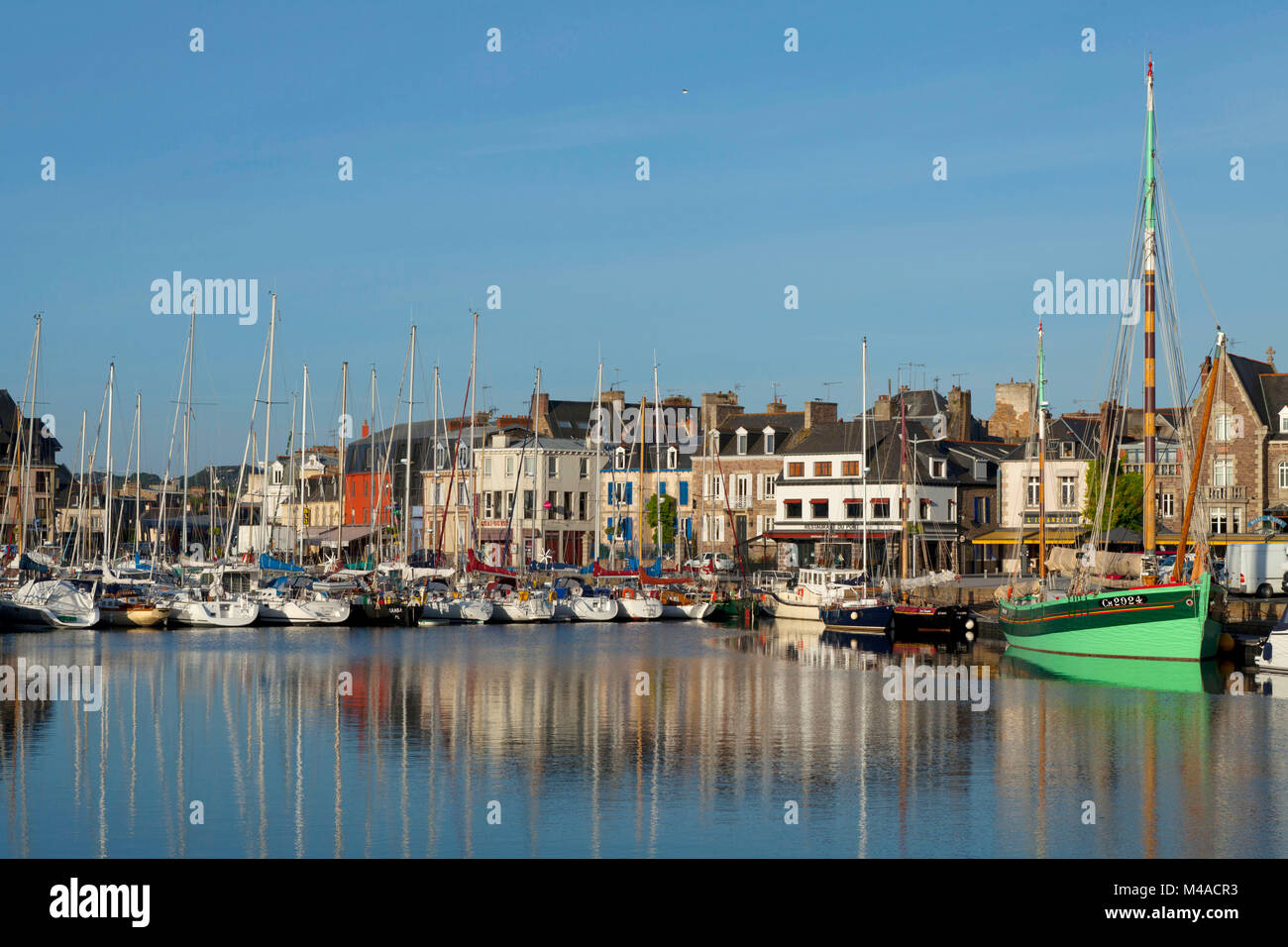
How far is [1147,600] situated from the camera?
166 feet

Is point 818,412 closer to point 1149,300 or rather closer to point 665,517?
point 665,517

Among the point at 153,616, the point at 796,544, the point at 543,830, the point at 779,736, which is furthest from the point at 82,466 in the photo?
the point at 543,830

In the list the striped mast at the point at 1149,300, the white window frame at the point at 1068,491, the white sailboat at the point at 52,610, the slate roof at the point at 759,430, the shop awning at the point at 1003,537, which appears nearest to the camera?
the striped mast at the point at 1149,300

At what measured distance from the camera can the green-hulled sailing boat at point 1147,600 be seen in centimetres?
4969

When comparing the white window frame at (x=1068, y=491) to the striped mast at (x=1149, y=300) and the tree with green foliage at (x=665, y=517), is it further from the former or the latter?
the striped mast at (x=1149, y=300)

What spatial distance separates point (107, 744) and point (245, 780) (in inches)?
251

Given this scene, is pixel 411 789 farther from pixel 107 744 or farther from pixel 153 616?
pixel 153 616

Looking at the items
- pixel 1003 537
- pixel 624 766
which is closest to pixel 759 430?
pixel 1003 537

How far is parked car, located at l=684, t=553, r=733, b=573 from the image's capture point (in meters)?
96.2

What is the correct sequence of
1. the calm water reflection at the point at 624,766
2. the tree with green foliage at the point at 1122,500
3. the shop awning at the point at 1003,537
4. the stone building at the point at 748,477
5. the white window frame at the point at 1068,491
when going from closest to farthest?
the calm water reflection at the point at 624,766 < the tree with green foliage at the point at 1122,500 < the white window frame at the point at 1068,491 < the shop awning at the point at 1003,537 < the stone building at the point at 748,477

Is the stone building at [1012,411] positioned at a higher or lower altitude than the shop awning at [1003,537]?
higher

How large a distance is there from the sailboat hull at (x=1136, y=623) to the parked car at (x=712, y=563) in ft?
131

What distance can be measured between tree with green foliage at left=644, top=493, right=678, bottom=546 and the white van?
4513 centimetres

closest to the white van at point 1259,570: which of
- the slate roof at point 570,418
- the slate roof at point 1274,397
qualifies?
the slate roof at point 1274,397
